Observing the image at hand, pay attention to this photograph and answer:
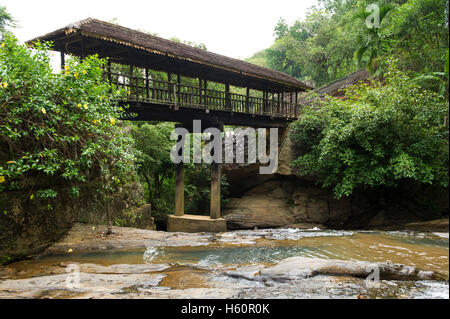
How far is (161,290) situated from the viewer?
4.41m

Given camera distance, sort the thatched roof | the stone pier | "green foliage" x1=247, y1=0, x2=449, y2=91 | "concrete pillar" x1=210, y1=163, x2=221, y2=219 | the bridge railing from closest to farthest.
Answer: the thatched roof
the bridge railing
"green foliage" x1=247, y1=0, x2=449, y2=91
the stone pier
"concrete pillar" x1=210, y1=163, x2=221, y2=219

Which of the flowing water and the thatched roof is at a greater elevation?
the thatched roof

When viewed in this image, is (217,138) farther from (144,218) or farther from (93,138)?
(93,138)

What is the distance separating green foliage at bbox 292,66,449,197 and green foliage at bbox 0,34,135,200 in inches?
340

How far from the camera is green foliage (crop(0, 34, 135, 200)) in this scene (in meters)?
5.51

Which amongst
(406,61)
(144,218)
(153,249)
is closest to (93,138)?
(153,249)

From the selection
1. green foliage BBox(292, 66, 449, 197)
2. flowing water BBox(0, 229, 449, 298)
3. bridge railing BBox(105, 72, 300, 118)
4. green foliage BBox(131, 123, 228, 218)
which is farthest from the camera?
green foliage BBox(131, 123, 228, 218)

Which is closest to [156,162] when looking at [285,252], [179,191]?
[179,191]

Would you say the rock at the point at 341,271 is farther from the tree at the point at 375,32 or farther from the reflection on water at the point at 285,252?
the tree at the point at 375,32

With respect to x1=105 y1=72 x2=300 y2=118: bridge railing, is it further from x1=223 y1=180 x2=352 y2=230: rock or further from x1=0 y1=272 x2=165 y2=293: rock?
x1=0 y1=272 x2=165 y2=293: rock

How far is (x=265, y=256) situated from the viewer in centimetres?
755

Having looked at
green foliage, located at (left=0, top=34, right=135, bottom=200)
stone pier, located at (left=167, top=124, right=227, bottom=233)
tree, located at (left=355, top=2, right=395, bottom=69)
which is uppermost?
tree, located at (left=355, top=2, right=395, bottom=69)

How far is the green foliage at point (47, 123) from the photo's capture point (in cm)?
551

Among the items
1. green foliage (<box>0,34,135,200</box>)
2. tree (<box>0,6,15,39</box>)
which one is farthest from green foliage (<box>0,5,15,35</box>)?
green foliage (<box>0,34,135,200</box>)
